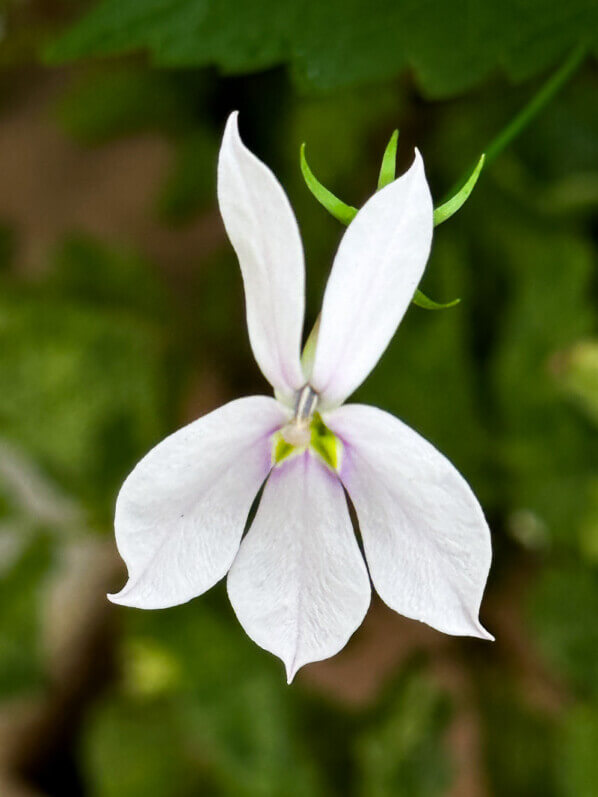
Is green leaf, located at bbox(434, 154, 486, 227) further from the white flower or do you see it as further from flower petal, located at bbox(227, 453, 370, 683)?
flower petal, located at bbox(227, 453, 370, 683)

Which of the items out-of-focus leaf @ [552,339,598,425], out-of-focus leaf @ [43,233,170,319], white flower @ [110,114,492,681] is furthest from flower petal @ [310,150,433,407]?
out-of-focus leaf @ [43,233,170,319]

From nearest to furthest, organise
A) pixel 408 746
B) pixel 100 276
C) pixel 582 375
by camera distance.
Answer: pixel 582 375, pixel 408 746, pixel 100 276

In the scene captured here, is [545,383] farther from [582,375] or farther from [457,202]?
[457,202]

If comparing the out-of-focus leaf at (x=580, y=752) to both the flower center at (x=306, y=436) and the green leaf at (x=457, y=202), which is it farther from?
the green leaf at (x=457, y=202)

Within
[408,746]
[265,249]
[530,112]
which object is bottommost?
[408,746]

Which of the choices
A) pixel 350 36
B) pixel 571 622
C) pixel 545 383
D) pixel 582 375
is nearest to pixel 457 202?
pixel 350 36

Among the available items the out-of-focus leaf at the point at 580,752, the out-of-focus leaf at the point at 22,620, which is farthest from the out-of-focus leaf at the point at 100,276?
the out-of-focus leaf at the point at 580,752
